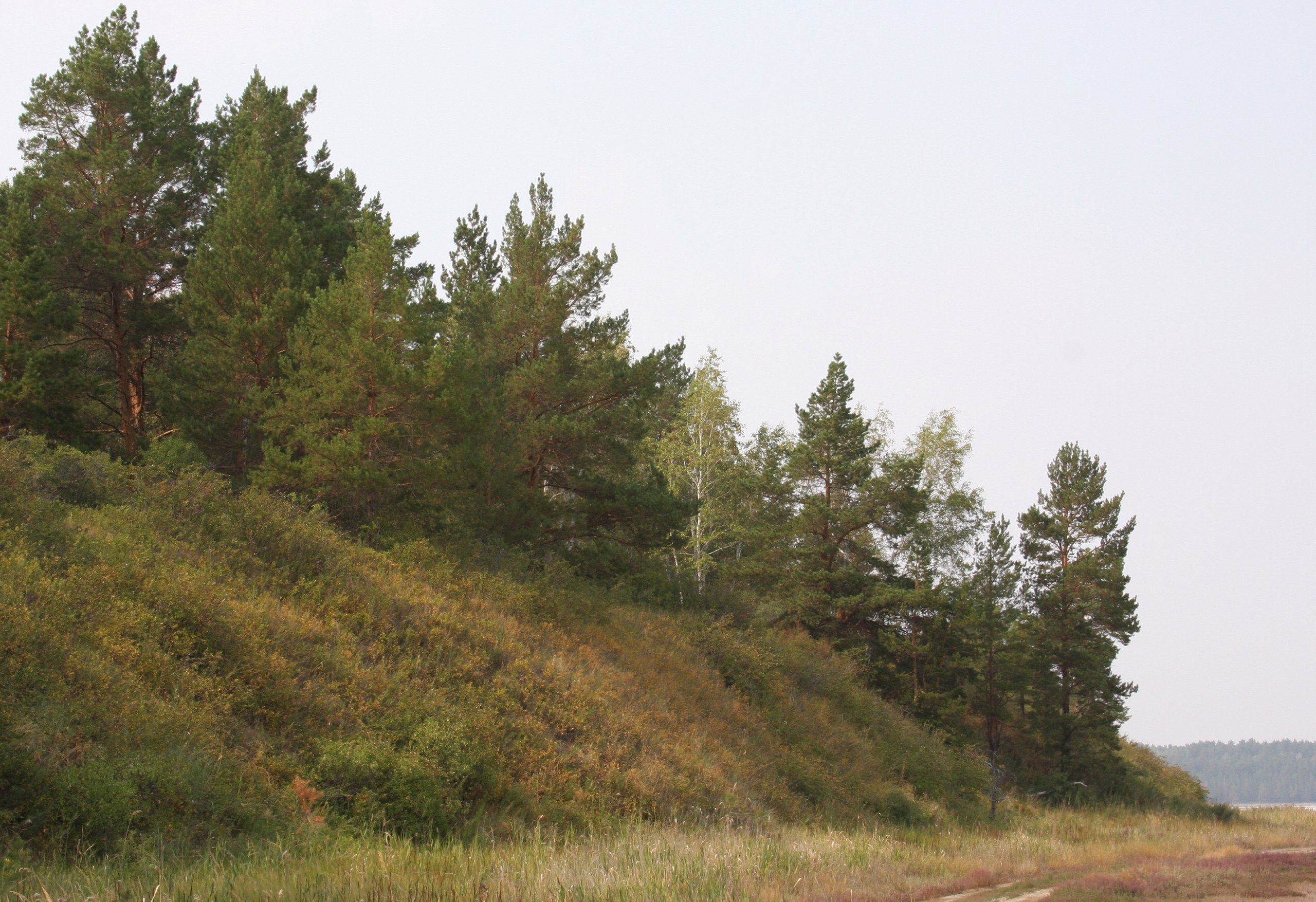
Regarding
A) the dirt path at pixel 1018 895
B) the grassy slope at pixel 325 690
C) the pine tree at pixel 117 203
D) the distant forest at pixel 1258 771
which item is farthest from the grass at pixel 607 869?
the distant forest at pixel 1258 771

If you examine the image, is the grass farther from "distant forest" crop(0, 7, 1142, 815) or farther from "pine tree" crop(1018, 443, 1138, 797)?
"pine tree" crop(1018, 443, 1138, 797)

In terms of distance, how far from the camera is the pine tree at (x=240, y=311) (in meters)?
21.6

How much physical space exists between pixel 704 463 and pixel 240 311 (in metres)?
17.3

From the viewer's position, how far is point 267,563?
16500 mm

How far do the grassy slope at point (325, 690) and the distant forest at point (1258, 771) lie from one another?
140855mm

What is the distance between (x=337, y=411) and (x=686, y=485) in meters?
17.0

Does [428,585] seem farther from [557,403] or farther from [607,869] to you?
[607,869]

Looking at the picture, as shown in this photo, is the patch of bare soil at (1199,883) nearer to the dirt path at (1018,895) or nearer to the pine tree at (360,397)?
the dirt path at (1018,895)

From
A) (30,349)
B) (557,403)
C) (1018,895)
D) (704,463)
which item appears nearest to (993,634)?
(704,463)

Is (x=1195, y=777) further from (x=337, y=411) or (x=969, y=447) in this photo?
(x=337, y=411)

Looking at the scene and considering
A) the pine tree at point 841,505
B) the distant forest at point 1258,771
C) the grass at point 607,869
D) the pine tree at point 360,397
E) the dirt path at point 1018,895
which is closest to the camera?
the grass at point 607,869

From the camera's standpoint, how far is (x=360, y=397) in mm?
19922

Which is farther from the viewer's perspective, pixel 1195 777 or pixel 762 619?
pixel 1195 777

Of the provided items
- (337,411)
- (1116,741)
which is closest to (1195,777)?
(1116,741)
